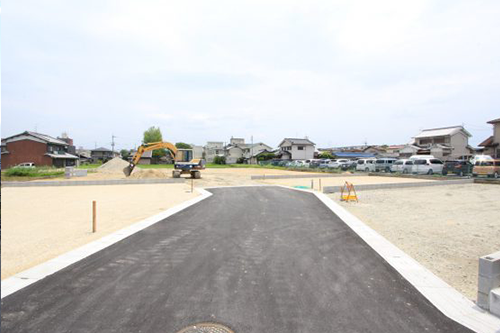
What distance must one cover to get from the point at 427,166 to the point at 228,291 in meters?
27.7

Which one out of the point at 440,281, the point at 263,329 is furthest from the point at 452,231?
the point at 263,329

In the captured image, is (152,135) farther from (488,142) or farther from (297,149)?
(488,142)

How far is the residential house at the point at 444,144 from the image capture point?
42344mm

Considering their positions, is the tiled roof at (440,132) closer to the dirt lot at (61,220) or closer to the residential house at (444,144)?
the residential house at (444,144)

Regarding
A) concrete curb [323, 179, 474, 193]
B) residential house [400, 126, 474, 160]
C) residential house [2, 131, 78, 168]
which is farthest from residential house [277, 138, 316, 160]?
residential house [2, 131, 78, 168]

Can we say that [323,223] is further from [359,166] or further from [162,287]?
[359,166]

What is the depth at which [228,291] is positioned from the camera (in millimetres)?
4211

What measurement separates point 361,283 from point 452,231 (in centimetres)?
518

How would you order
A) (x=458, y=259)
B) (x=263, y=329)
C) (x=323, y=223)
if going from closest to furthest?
(x=263, y=329)
(x=458, y=259)
(x=323, y=223)

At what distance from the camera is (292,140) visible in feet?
190

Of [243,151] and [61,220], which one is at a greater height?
[243,151]

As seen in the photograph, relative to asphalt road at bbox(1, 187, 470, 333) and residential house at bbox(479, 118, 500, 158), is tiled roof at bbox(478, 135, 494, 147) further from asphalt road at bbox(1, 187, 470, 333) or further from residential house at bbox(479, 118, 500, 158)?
asphalt road at bbox(1, 187, 470, 333)

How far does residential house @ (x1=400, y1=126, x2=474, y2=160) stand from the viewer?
139 feet

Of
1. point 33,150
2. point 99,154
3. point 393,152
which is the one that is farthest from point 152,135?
point 393,152
